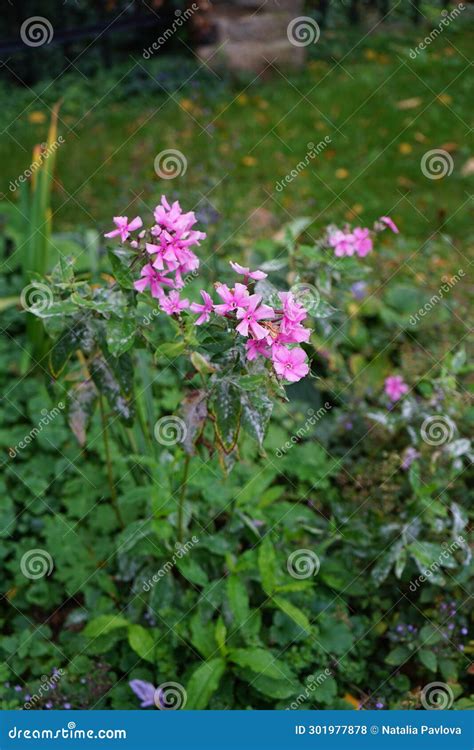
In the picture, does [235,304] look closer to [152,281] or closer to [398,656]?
[152,281]

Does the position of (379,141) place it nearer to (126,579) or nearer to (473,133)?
(473,133)

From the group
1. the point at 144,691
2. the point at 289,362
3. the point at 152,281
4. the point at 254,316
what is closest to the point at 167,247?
the point at 152,281

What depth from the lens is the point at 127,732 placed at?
7.12ft

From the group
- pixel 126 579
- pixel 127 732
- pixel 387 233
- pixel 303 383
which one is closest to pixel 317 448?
pixel 303 383

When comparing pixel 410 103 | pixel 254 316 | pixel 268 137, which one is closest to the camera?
pixel 254 316

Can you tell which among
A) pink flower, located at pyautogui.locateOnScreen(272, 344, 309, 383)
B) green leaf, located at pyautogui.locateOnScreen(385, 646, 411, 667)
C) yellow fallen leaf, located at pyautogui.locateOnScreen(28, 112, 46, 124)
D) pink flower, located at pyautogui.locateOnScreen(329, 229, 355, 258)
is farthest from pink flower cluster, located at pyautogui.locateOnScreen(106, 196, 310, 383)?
yellow fallen leaf, located at pyautogui.locateOnScreen(28, 112, 46, 124)

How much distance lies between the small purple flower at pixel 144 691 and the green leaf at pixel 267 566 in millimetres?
453

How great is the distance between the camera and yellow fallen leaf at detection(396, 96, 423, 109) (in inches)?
233

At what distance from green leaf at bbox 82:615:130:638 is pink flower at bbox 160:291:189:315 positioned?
1.06m

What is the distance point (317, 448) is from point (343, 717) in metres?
1.18

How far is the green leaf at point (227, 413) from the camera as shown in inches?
82.0

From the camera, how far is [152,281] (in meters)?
2.12

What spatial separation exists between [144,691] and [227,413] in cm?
98

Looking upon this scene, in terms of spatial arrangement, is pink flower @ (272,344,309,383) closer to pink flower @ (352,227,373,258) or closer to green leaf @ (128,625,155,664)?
pink flower @ (352,227,373,258)
